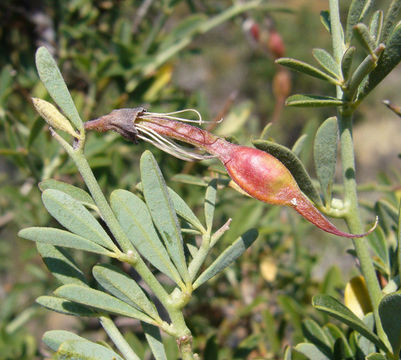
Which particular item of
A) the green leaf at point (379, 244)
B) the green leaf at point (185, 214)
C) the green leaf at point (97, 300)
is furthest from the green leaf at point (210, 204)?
the green leaf at point (379, 244)

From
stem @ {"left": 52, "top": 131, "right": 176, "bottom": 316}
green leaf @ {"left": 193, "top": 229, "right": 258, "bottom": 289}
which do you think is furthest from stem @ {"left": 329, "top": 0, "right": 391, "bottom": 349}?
stem @ {"left": 52, "top": 131, "right": 176, "bottom": 316}

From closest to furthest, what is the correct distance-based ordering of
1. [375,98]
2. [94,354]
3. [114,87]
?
Result: 1. [94,354]
2. [114,87]
3. [375,98]

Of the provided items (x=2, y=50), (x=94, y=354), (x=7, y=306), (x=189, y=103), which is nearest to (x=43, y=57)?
(x=94, y=354)

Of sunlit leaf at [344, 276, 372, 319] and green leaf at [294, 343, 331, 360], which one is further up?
sunlit leaf at [344, 276, 372, 319]

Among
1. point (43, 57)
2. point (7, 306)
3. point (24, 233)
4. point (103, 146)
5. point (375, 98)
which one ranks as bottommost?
point (375, 98)

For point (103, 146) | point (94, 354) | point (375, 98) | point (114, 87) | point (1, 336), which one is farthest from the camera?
point (375, 98)

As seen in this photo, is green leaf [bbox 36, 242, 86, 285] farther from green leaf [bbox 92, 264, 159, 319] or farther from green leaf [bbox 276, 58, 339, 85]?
green leaf [bbox 276, 58, 339, 85]

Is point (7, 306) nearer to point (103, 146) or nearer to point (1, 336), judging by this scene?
point (1, 336)
